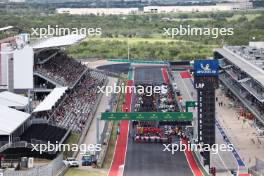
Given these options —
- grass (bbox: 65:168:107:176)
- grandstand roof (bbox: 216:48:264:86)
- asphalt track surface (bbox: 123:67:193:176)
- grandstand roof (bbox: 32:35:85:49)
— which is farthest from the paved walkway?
grandstand roof (bbox: 32:35:85:49)

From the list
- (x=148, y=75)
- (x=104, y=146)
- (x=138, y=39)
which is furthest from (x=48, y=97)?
(x=138, y=39)

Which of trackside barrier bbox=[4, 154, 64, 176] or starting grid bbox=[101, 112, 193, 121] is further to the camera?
starting grid bbox=[101, 112, 193, 121]

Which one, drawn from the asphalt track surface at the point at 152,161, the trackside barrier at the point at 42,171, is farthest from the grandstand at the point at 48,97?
the asphalt track surface at the point at 152,161

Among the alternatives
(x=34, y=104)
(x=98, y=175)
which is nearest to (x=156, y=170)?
(x=98, y=175)

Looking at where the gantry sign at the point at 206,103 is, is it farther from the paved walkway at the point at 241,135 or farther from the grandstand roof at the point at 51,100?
the grandstand roof at the point at 51,100

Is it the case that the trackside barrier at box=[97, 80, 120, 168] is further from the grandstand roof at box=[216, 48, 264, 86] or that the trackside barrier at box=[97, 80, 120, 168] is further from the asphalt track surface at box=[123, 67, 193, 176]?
the grandstand roof at box=[216, 48, 264, 86]

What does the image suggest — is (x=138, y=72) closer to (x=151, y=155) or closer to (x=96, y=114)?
(x=96, y=114)
